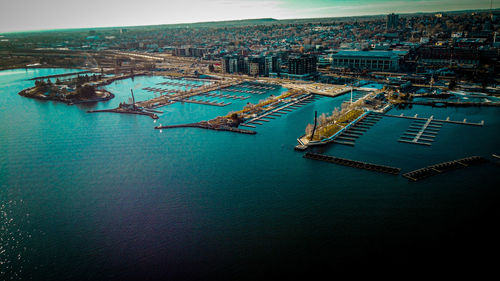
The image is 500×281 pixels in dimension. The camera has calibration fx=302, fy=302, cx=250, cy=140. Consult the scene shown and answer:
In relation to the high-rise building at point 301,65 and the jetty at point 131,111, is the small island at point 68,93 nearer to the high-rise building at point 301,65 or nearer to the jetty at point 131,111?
the jetty at point 131,111

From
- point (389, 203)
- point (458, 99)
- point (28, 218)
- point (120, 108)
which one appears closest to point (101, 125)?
point (120, 108)

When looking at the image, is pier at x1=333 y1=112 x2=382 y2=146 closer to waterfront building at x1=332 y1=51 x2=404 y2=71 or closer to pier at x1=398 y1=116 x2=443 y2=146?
pier at x1=398 y1=116 x2=443 y2=146

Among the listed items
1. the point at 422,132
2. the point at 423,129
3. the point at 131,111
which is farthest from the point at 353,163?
the point at 131,111

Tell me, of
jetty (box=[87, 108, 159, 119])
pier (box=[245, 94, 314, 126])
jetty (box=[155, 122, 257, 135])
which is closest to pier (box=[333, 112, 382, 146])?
jetty (box=[155, 122, 257, 135])

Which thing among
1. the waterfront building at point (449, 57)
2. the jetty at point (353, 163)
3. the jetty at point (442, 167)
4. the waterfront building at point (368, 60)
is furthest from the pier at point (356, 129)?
the waterfront building at point (449, 57)

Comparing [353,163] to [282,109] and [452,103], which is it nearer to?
[282,109]
